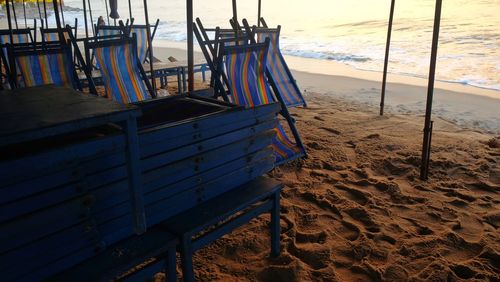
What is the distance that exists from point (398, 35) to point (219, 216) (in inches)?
677

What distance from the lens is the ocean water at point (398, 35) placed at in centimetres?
1056

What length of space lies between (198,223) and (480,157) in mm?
3450

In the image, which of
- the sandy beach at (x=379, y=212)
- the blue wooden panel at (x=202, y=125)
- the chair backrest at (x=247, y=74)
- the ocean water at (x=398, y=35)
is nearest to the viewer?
the blue wooden panel at (x=202, y=125)

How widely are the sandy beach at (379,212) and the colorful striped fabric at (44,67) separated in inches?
97.1

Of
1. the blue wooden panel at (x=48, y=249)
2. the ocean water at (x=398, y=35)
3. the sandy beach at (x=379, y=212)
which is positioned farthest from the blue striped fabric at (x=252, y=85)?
Answer: the ocean water at (x=398, y=35)

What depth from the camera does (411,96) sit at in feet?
22.9

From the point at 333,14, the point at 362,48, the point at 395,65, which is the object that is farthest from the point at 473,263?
the point at 333,14

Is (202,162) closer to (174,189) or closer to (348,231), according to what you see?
(174,189)

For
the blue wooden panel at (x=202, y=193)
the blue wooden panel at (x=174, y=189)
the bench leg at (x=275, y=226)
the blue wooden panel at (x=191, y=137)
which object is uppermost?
the blue wooden panel at (x=191, y=137)

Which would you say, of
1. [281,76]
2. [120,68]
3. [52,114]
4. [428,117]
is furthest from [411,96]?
[52,114]

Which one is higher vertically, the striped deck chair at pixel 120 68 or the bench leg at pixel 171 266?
the striped deck chair at pixel 120 68

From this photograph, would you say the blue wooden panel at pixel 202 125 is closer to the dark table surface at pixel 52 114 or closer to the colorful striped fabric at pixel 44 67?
the dark table surface at pixel 52 114

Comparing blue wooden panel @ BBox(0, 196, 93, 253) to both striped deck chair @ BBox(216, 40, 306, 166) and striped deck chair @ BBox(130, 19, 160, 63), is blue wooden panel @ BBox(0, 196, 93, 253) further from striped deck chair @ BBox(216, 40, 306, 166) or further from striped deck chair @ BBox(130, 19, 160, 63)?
striped deck chair @ BBox(130, 19, 160, 63)

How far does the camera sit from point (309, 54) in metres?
13.6
